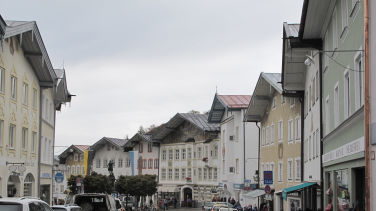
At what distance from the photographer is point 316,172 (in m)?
28.4

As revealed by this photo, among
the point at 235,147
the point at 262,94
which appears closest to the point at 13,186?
the point at 262,94

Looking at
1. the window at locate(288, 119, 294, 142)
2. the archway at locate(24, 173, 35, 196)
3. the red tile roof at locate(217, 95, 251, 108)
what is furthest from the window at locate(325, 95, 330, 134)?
the red tile roof at locate(217, 95, 251, 108)

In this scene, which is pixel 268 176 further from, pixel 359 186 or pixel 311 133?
pixel 359 186

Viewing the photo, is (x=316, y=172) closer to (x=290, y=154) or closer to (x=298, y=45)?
(x=298, y=45)

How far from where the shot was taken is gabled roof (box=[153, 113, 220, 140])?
71000 mm

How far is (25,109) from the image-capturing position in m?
32.6

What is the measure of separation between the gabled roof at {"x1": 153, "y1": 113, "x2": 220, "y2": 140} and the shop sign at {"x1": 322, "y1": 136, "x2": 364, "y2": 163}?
47.9m

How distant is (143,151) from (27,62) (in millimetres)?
52419

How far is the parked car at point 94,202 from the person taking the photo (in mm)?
25266

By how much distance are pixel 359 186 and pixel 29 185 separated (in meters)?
22.2

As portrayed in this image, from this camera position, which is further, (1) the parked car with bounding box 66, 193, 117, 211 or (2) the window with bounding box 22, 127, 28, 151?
(2) the window with bounding box 22, 127, 28, 151

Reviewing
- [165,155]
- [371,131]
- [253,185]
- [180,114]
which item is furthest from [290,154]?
[165,155]

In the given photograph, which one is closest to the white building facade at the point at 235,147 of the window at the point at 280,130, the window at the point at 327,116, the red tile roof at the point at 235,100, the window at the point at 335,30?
the red tile roof at the point at 235,100

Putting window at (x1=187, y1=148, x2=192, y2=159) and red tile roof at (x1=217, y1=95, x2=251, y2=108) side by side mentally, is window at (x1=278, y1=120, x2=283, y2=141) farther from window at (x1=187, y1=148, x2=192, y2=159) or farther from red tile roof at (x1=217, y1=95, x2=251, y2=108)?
window at (x1=187, y1=148, x2=192, y2=159)
